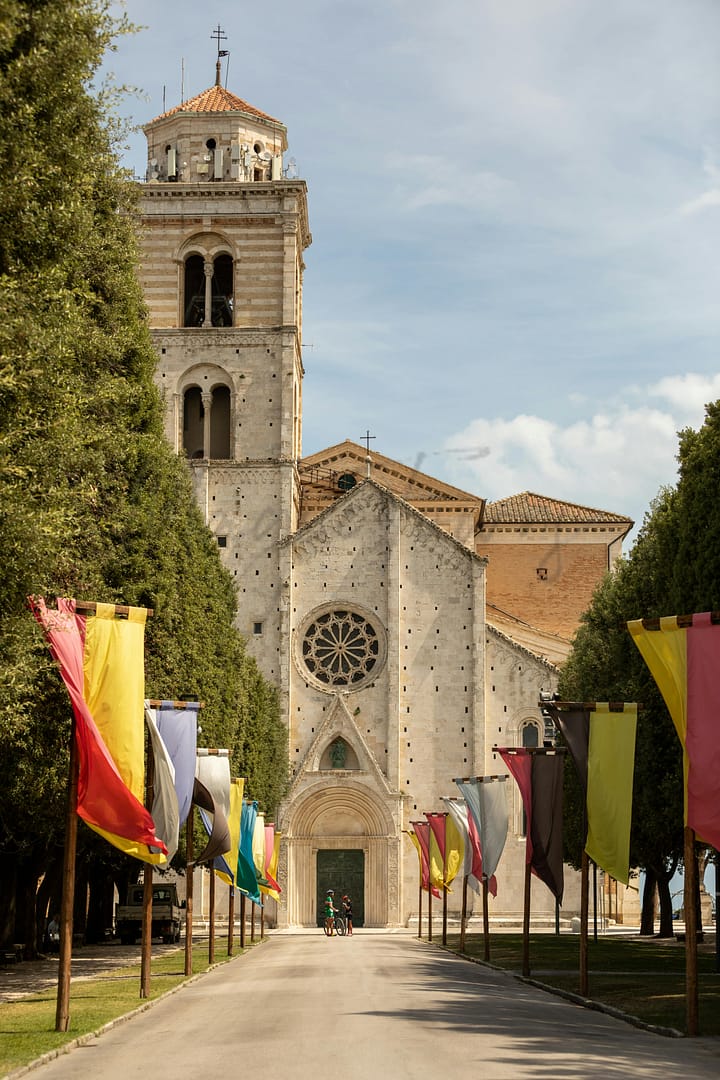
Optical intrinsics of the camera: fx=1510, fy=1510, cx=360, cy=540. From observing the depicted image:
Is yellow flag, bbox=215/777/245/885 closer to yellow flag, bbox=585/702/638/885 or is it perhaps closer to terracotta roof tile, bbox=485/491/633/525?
yellow flag, bbox=585/702/638/885

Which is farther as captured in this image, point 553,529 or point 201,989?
point 553,529

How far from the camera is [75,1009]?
2052cm

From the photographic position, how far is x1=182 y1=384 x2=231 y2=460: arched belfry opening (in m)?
64.5

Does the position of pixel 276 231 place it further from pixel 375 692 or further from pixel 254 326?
pixel 375 692

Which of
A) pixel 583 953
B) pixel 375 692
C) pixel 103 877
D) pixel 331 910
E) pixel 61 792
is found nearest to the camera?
pixel 583 953

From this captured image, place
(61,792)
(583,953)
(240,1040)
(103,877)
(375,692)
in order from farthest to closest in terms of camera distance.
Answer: (375,692) < (103,877) < (61,792) < (583,953) < (240,1040)

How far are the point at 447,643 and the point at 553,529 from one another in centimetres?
1175

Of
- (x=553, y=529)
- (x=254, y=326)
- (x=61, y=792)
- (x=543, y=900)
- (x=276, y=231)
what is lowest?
(x=543, y=900)

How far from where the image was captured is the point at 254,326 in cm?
6456

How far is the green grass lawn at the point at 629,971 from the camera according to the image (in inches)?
817

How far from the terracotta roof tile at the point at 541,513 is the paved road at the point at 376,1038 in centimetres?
4642

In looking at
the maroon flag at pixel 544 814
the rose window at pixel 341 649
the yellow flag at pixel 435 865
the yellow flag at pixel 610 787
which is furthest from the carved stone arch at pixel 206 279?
the yellow flag at pixel 610 787

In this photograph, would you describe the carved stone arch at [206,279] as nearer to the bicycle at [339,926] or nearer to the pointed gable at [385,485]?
the pointed gable at [385,485]

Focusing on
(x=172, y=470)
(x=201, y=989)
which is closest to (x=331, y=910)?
(x=172, y=470)
